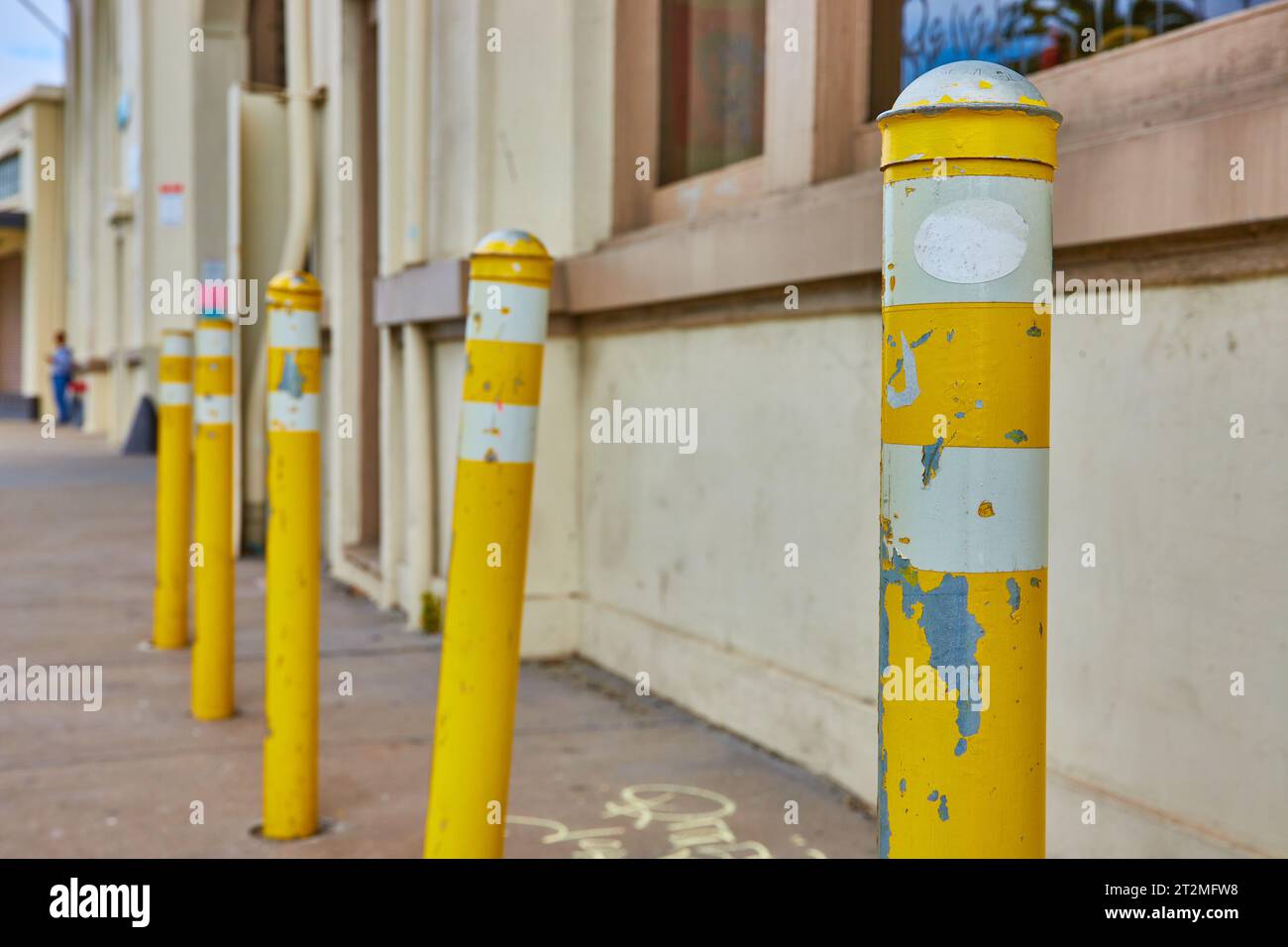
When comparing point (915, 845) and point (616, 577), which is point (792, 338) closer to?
point (616, 577)

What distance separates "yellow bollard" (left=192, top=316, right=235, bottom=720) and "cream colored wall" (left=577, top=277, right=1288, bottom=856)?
5.10 feet

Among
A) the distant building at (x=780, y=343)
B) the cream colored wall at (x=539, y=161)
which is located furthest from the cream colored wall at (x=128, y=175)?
the cream colored wall at (x=539, y=161)

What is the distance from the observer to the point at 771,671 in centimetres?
411

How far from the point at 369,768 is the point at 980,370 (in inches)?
114

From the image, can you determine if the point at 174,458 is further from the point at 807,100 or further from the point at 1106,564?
the point at 1106,564

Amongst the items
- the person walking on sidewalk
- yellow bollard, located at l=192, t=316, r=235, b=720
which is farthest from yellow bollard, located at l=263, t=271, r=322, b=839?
Result: the person walking on sidewalk

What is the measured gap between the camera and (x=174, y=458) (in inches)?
210

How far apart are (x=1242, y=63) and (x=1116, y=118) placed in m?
0.34

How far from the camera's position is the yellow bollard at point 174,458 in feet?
17.2

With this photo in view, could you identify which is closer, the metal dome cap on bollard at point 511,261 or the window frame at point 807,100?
the metal dome cap on bollard at point 511,261

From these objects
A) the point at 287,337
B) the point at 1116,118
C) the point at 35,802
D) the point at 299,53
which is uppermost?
the point at 299,53

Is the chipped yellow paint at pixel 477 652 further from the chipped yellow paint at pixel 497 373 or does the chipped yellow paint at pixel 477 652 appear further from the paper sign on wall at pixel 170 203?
the paper sign on wall at pixel 170 203

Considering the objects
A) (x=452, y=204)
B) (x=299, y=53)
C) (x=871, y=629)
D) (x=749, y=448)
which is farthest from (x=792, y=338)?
(x=299, y=53)

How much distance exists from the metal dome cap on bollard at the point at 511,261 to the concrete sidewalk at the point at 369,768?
142 centimetres
